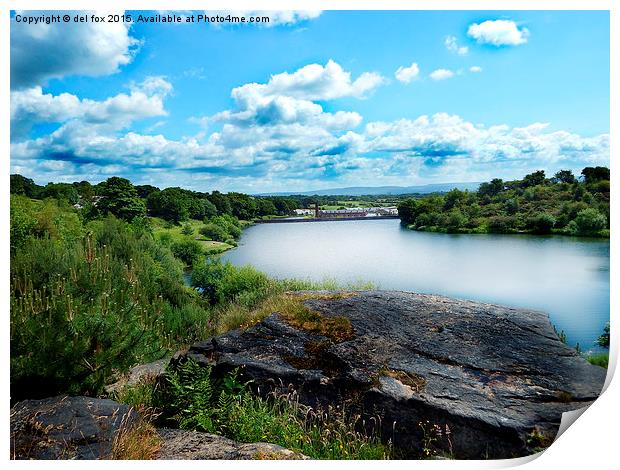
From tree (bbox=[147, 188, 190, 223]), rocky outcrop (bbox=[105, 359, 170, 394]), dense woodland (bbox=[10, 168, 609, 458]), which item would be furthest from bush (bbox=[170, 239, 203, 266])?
rocky outcrop (bbox=[105, 359, 170, 394])

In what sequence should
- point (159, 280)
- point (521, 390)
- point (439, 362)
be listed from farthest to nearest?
point (159, 280) < point (439, 362) < point (521, 390)

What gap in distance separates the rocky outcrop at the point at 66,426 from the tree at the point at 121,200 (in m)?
2.20

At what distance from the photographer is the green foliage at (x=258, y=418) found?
4.26m

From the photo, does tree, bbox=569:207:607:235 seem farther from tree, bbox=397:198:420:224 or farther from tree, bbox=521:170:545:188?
tree, bbox=397:198:420:224

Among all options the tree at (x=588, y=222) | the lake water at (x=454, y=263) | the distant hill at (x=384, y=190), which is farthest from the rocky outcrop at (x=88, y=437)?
the tree at (x=588, y=222)

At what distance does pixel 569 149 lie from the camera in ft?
16.4

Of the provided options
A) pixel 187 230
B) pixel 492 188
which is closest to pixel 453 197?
pixel 492 188

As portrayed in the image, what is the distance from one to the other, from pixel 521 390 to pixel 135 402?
10.2 feet

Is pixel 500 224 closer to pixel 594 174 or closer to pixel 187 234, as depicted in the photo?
pixel 594 174

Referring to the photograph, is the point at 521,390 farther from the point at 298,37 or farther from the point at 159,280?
the point at 159,280

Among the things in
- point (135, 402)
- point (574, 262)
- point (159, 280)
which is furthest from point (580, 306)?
point (159, 280)

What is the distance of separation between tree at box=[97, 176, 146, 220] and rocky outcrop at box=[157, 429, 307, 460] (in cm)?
242

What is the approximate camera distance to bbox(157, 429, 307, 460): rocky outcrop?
4016 mm

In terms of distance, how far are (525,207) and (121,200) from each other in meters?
4.03
